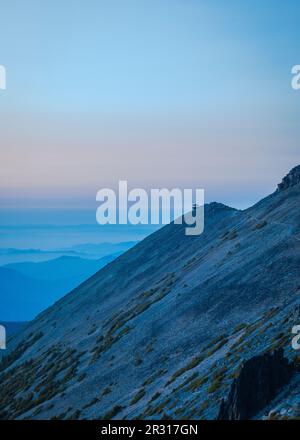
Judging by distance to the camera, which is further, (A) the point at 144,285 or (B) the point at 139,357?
(A) the point at 144,285

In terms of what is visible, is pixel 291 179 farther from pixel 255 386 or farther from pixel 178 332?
pixel 255 386

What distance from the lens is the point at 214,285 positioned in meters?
57.5

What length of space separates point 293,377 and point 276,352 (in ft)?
4.34

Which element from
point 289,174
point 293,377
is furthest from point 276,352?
point 289,174

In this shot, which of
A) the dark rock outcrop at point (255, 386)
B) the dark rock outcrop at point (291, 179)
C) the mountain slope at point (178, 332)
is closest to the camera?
the dark rock outcrop at point (255, 386)

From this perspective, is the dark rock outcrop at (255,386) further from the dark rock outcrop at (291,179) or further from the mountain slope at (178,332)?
the dark rock outcrop at (291,179)

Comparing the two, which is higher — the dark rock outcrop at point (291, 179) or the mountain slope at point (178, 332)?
the dark rock outcrop at point (291, 179)

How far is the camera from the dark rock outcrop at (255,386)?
29.0 metres

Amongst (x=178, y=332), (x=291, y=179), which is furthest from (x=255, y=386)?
(x=291, y=179)

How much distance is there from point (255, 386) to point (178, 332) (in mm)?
22037

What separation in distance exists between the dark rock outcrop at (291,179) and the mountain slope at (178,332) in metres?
0.40

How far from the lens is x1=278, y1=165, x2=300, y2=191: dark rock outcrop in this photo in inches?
3157

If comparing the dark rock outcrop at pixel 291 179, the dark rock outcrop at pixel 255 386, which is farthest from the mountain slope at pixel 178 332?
the dark rock outcrop at pixel 255 386
